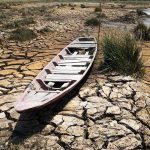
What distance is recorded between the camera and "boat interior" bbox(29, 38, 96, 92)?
6.17 metres

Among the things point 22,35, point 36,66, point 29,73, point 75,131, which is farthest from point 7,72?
point 22,35

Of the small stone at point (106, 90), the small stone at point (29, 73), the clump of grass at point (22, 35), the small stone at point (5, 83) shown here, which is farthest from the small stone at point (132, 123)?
the clump of grass at point (22, 35)

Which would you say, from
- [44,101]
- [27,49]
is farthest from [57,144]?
[27,49]

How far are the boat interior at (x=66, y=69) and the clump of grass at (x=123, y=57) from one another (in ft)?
1.66

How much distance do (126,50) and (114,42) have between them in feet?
1.21

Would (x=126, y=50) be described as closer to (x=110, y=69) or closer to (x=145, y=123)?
(x=110, y=69)

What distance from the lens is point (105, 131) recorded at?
197 inches

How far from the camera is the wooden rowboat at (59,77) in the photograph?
16.9 feet

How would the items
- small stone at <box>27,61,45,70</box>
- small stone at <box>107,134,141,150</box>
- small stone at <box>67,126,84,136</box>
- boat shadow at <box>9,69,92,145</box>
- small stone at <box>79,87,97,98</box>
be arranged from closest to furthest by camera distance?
small stone at <box>107,134,141,150</box> < boat shadow at <box>9,69,92,145</box> < small stone at <box>67,126,84,136</box> < small stone at <box>79,87,97,98</box> < small stone at <box>27,61,45,70</box>

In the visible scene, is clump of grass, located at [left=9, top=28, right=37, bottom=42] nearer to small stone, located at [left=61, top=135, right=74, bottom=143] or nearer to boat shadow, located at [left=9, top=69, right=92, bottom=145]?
boat shadow, located at [left=9, top=69, right=92, bottom=145]

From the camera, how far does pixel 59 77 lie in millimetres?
6688

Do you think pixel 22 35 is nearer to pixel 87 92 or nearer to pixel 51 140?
pixel 87 92

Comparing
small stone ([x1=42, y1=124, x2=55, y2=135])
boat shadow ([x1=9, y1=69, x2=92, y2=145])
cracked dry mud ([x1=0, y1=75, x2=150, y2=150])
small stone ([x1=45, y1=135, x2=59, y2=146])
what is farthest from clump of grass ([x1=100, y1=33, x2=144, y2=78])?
small stone ([x1=45, y1=135, x2=59, y2=146])

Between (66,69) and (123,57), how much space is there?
127 centimetres
